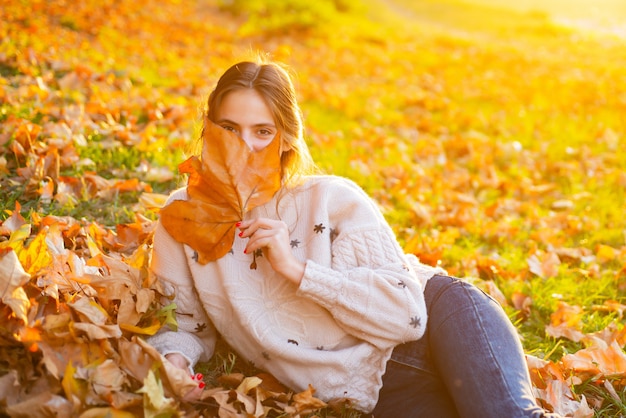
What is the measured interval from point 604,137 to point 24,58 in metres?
5.54

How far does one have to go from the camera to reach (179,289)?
207 cm

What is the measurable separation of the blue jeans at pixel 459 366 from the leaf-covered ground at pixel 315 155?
230 millimetres

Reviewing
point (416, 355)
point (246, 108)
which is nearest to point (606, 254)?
point (416, 355)

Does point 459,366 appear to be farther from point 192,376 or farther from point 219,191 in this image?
point 219,191

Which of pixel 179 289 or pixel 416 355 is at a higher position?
pixel 179 289

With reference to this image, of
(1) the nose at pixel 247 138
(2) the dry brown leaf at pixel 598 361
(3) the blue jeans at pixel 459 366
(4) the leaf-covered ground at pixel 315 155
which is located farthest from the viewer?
(2) the dry brown leaf at pixel 598 361

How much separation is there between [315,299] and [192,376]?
475mm

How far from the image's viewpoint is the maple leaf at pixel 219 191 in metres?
1.91

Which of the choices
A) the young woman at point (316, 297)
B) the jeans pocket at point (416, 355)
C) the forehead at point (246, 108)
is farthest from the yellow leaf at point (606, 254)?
the forehead at point (246, 108)

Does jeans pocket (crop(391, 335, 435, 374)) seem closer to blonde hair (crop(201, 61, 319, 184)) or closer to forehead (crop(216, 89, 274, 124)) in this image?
blonde hair (crop(201, 61, 319, 184))

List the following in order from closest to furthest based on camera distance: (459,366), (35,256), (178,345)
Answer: (35,256)
(459,366)
(178,345)

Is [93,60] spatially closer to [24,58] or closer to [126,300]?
[24,58]

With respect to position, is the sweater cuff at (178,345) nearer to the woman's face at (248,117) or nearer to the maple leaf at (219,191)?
the maple leaf at (219,191)

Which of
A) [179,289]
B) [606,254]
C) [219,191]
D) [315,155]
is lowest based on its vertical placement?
[606,254]
